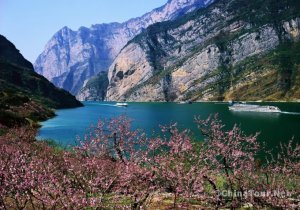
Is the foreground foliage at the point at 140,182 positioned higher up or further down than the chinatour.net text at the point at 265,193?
higher up

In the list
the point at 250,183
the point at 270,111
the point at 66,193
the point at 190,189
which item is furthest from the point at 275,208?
the point at 270,111

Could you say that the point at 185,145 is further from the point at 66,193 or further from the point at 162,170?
the point at 66,193

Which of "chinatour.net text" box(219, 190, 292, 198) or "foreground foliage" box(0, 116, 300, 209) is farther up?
"foreground foliage" box(0, 116, 300, 209)

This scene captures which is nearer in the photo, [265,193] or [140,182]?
[140,182]

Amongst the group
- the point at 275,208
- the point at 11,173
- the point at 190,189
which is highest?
the point at 11,173

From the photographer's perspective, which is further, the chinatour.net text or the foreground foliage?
the chinatour.net text

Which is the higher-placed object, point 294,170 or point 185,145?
point 185,145

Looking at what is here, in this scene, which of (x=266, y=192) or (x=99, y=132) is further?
(x=99, y=132)

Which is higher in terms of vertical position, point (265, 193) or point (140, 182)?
point (140, 182)

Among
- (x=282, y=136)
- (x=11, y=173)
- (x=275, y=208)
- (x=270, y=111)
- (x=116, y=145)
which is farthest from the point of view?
(x=270, y=111)

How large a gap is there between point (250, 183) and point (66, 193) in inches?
483

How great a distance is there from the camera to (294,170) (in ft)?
70.6

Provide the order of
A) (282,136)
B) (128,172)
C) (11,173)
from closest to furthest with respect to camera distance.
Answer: (11,173), (128,172), (282,136)

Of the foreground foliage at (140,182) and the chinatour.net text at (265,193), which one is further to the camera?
the chinatour.net text at (265,193)
